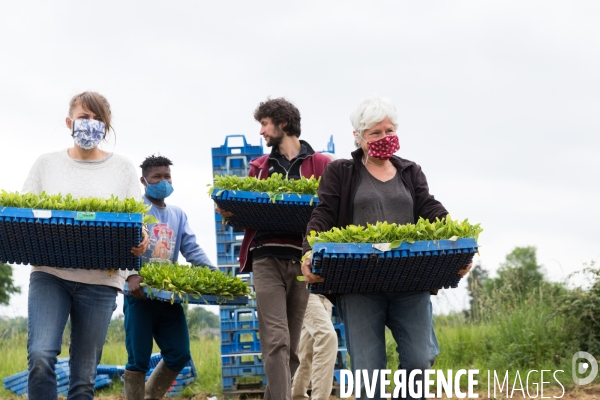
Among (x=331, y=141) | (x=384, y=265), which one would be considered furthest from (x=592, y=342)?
(x=384, y=265)

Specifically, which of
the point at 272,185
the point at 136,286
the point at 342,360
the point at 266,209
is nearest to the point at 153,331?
the point at 136,286

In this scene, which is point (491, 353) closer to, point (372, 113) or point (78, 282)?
point (372, 113)

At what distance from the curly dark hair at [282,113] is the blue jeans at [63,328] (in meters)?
1.82

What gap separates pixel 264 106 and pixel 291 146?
1.23 ft

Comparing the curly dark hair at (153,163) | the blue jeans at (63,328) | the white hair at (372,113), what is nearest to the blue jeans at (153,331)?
the curly dark hair at (153,163)

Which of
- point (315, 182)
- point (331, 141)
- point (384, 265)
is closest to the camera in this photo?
point (384, 265)

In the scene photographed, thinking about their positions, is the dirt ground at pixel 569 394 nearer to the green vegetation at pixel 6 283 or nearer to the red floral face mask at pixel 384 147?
the red floral face mask at pixel 384 147

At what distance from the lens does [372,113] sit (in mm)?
4480

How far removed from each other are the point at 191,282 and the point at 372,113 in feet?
6.70

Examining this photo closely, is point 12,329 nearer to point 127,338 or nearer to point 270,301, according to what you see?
point 127,338

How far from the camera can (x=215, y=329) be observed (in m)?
12.2

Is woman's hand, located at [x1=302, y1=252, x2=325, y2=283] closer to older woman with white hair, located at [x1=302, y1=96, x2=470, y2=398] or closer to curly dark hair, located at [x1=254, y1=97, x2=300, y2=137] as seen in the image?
older woman with white hair, located at [x1=302, y1=96, x2=470, y2=398]

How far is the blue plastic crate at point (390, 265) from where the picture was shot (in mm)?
3986

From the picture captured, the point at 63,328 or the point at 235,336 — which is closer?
the point at 63,328
